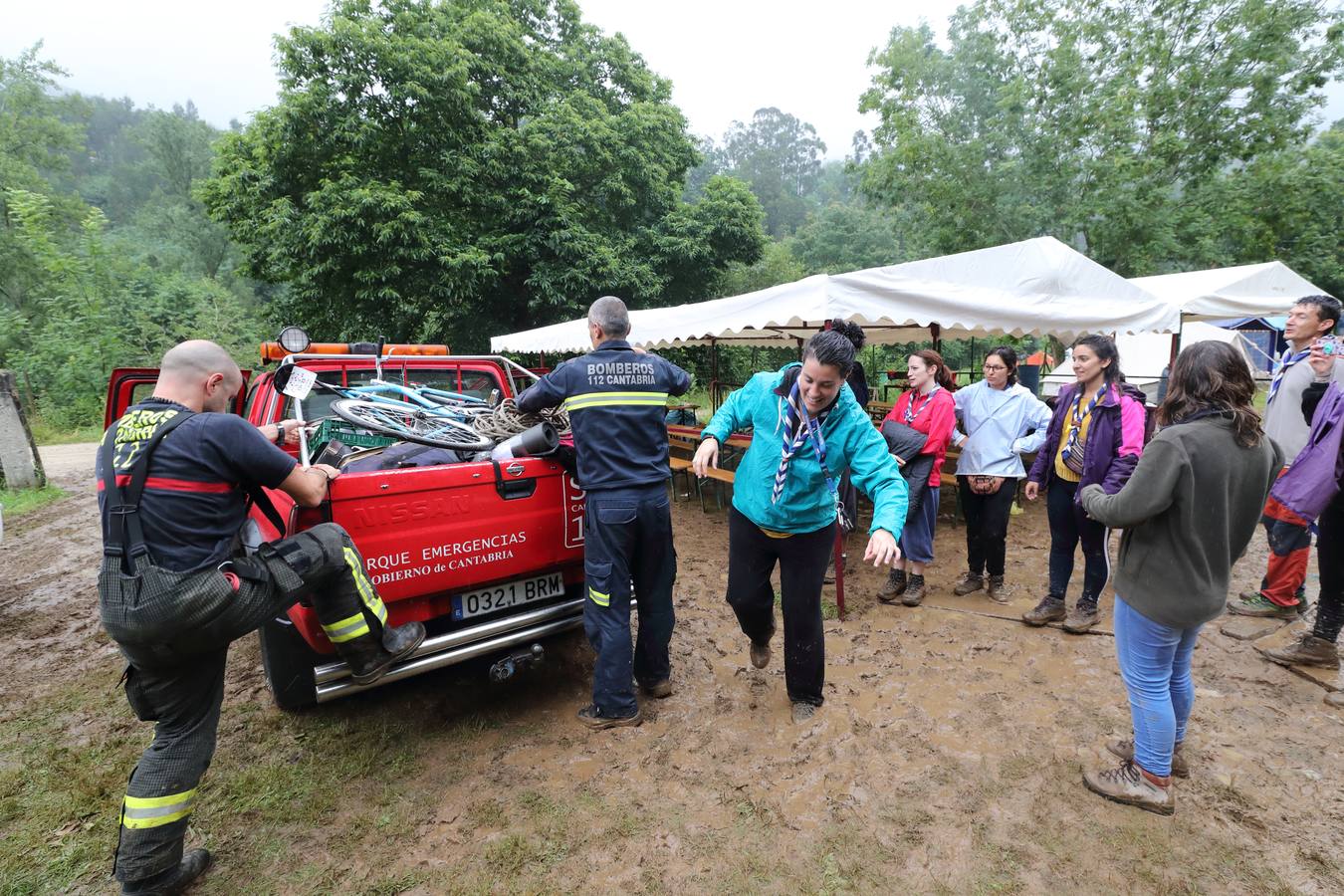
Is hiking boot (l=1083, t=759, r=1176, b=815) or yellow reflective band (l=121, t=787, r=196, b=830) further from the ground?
yellow reflective band (l=121, t=787, r=196, b=830)

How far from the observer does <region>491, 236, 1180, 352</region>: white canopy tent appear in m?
4.68

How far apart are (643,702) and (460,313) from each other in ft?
47.0

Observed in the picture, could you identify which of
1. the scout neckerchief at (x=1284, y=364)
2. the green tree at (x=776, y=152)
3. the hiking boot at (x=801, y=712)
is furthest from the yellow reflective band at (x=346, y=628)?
the green tree at (x=776, y=152)

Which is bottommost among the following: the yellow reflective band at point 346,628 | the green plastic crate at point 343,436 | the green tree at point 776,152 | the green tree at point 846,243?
the yellow reflective band at point 346,628

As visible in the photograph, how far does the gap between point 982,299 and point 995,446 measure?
140 cm

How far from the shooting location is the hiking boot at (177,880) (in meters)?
1.99

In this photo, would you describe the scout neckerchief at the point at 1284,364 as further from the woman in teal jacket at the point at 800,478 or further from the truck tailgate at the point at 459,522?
the truck tailgate at the point at 459,522

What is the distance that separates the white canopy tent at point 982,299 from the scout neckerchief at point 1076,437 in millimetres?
1327

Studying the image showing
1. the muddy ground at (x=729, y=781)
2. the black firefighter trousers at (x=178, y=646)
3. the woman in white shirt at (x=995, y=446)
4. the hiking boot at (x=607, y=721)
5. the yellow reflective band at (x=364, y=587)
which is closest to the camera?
the black firefighter trousers at (x=178, y=646)

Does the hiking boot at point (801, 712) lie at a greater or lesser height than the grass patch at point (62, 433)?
lesser

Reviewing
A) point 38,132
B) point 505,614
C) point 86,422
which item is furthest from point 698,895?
point 38,132

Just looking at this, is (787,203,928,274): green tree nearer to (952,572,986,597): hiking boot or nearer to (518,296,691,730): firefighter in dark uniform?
(952,572,986,597): hiking boot

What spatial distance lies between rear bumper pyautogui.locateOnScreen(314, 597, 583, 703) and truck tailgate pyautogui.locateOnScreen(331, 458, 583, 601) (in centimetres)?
20

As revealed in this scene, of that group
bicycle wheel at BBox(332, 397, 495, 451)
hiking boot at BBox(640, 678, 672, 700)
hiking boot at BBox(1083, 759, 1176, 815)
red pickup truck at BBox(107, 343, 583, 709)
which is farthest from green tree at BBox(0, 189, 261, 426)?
hiking boot at BBox(1083, 759, 1176, 815)
